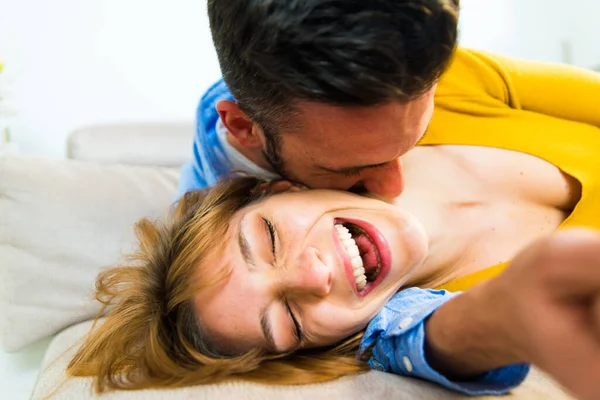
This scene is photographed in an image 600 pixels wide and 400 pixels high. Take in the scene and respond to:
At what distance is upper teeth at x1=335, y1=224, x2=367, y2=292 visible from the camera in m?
0.82

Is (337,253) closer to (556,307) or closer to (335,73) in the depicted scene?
(335,73)

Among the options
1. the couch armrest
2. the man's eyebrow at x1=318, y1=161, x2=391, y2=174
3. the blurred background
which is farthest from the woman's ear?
the blurred background

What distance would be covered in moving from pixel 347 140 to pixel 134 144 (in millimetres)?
958

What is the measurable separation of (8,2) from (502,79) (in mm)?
1609

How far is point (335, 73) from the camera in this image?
24.1 inches

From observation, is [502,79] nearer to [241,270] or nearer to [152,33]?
[241,270]

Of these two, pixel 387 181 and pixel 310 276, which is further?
pixel 387 181

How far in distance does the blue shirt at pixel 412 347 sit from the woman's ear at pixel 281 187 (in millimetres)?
245

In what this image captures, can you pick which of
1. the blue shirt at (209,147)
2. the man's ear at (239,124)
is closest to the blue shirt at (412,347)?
the man's ear at (239,124)

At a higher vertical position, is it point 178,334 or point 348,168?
point 348,168

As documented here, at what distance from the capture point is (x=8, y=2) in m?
1.79

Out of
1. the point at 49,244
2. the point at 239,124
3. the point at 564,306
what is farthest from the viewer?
the point at 49,244

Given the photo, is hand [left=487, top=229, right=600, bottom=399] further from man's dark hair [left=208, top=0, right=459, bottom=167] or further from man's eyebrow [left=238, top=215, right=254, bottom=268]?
man's eyebrow [left=238, top=215, right=254, bottom=268]

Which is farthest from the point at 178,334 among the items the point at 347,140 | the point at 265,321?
the point at 347,140
